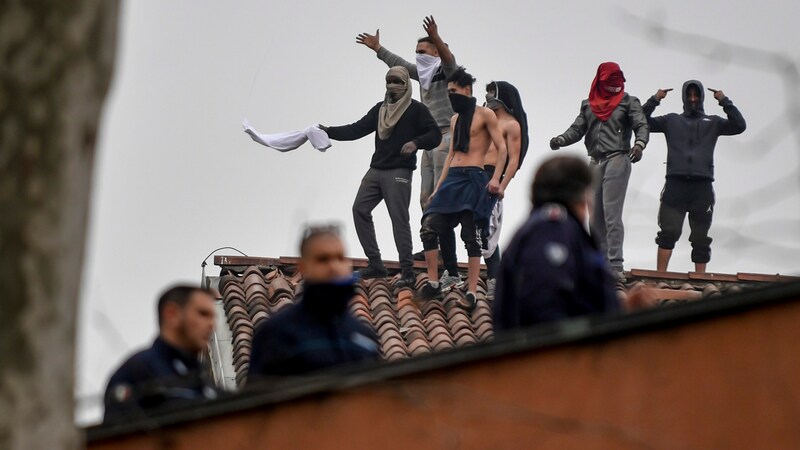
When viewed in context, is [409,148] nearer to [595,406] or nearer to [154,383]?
[154,383]

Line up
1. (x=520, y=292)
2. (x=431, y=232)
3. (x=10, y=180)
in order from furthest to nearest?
(x=431, y=232), (x=520, y=292), (x=10, y=180)

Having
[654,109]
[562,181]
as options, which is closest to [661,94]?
[654,109]

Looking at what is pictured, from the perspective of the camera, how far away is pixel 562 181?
569cm

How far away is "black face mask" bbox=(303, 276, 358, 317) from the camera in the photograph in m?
5.68

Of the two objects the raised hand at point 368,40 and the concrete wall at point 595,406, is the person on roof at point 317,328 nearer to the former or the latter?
the concrete wall at point 595,406

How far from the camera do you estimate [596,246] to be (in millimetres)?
5707

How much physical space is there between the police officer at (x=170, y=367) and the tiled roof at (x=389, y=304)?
271 inches

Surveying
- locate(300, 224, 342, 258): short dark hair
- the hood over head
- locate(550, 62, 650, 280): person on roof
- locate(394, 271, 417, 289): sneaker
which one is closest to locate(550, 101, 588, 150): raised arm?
locate(550, 62, 650, 280): person on roof

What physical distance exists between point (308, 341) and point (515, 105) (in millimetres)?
7309

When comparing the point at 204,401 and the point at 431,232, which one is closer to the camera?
the point at 204,401

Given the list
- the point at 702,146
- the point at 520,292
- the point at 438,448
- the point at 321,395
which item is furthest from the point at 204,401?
the point at 702,146

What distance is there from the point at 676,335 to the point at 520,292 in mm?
564

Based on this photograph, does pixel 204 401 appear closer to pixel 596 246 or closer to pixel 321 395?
pixel 321 395

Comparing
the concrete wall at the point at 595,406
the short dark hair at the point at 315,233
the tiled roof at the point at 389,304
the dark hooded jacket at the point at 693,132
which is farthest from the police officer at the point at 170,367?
the dark hooded jacket at the point at 693,132
